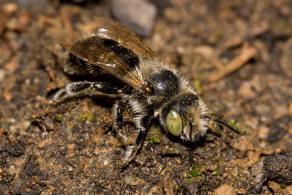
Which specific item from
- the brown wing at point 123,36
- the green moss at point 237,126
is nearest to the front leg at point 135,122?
the brown wing at point 123,36

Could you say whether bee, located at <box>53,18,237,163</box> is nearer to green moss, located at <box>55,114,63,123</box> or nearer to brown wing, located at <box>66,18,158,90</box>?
brown wing, located at <box>66,18,158,90</box>

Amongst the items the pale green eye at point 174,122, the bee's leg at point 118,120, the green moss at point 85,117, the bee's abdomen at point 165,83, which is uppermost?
the bee's abdomen at point 165,83

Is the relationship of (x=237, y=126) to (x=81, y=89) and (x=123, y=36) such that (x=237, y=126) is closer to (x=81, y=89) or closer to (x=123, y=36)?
(x=123, y=36)

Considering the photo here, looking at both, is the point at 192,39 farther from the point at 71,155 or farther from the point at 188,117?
the point at 71,155

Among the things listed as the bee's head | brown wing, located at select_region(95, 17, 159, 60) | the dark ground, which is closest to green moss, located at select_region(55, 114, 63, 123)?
the dark ground

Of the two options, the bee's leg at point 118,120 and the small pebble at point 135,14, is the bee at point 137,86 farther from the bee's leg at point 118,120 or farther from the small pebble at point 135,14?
the small pebble at point 135,14

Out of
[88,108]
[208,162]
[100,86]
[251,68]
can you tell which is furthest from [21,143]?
[251,68]

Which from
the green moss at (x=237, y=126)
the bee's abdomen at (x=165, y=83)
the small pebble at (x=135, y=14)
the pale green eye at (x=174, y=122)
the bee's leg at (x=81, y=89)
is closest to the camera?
the pale green eye at (x=174, y=122)
